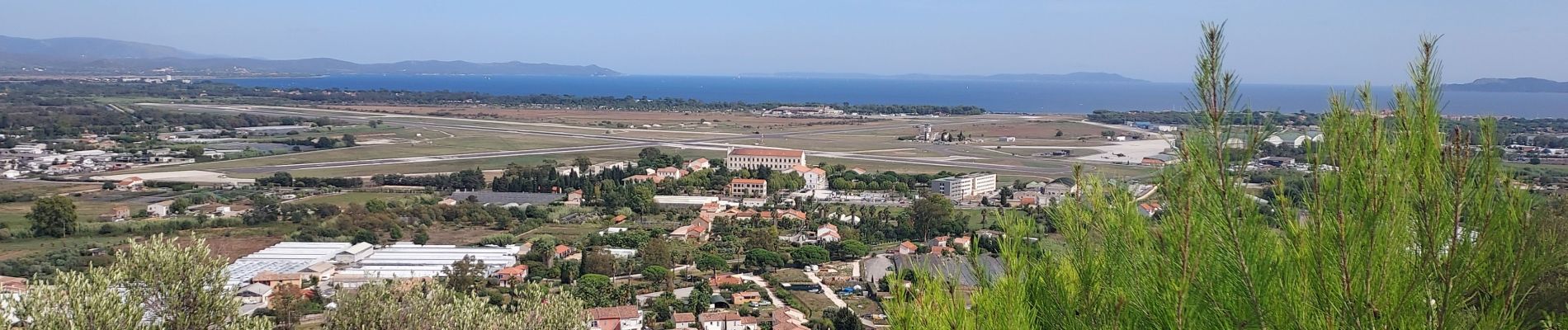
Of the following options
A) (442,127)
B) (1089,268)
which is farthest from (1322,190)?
(442,127)

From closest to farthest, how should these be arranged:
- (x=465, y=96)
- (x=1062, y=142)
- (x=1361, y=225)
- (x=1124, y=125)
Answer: (x=1361, y=225), (x=1062, y=142), (x=1124, y=125), (x=465, y=96)

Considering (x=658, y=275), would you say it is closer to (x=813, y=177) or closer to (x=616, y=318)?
(x=616, y=318)

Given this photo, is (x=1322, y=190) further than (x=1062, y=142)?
No

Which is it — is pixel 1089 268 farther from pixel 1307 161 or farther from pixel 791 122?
pixel 791 122

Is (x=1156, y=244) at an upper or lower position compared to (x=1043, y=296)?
upper

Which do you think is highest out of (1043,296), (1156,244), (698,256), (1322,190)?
(1322,190)

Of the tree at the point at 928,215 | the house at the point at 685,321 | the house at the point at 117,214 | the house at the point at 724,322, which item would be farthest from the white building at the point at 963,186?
the house at the point at 117,214

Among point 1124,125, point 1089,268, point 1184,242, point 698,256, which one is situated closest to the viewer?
point 1184,242

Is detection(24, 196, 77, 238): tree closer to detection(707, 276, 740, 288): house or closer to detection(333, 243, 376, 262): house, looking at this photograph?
detection(333, 243, 376, 262): house
